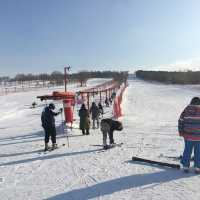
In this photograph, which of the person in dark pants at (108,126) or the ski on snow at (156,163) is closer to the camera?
the ski on snow at (156,163)

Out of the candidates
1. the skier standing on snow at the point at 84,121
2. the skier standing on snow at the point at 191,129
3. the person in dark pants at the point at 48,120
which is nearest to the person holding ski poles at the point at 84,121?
the skier standing on snow at the point at 84,121

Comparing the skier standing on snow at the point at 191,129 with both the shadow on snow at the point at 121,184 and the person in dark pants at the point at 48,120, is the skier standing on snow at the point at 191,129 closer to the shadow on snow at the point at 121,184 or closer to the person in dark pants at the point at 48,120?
the shadow on snow at the point at 121,184

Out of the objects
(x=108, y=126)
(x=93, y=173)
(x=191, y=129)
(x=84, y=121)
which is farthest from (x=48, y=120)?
(x=191, y=129)

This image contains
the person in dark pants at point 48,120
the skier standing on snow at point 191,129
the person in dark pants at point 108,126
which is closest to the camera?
the skier standing on snow at point 191,129

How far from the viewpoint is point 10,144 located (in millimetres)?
13875

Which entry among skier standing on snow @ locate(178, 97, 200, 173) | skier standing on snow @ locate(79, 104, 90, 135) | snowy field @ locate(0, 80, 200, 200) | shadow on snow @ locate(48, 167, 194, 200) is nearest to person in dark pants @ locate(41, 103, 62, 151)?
snowy field @ locate(0, 80, 200, 200)

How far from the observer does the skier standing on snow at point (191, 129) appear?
25.5 ft

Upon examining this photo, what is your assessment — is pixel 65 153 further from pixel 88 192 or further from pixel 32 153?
pixel 88 192

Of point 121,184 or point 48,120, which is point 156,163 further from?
point 48,120

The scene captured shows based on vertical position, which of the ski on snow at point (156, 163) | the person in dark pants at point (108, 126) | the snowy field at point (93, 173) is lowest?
the snowy field at point (93, 173)

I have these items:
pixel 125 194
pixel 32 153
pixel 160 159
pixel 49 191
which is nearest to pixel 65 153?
pixel 32 153

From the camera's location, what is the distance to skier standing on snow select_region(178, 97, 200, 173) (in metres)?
7.77

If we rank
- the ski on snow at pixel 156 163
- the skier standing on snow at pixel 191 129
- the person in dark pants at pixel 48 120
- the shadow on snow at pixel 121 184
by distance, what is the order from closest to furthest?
the shadow on snow at pixel 121 184, the skier standing on snow at pixel 191 129, the ski on snow at pixel 156 163, the person in dark pants at pixel 48 120

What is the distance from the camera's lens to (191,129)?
780 cm
